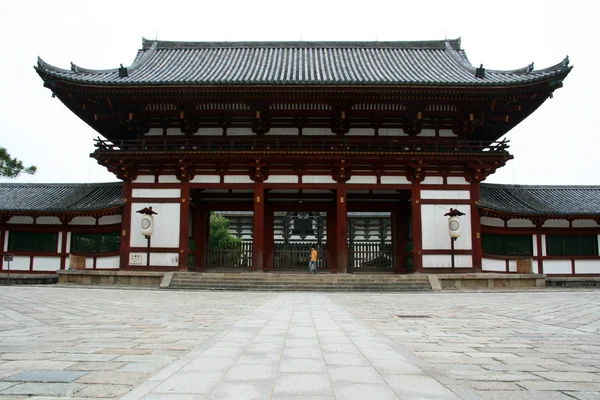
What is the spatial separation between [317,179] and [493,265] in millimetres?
8819

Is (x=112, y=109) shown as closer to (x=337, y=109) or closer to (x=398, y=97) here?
(x=337, y=109)

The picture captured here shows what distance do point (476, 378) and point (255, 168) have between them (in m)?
16.0

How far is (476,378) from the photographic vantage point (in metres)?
3.82

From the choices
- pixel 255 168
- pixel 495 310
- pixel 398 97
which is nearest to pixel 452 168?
pixel 398 97

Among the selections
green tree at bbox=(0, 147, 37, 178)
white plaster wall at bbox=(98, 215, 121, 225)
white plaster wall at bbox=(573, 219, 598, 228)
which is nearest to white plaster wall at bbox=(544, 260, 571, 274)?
white plaster wall at bbox=(573, 219, 598, 228)

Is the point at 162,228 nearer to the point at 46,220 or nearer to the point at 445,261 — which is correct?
the point at 46,220

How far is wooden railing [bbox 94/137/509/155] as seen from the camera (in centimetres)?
1853

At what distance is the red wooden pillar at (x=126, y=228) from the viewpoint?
1877cm

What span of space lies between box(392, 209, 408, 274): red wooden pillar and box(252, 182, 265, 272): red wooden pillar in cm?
689

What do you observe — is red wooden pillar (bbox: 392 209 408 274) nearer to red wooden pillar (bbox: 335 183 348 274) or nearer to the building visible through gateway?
the building visible through gateway

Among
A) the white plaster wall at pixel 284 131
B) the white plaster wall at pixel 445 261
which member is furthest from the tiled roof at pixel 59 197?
the white plaster wall at pixel 445 261

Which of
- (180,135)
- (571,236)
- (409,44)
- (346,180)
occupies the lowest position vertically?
(571,236)

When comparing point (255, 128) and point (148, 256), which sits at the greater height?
point (255, 128)

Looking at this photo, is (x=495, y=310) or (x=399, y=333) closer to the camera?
(x=399, y=333)
